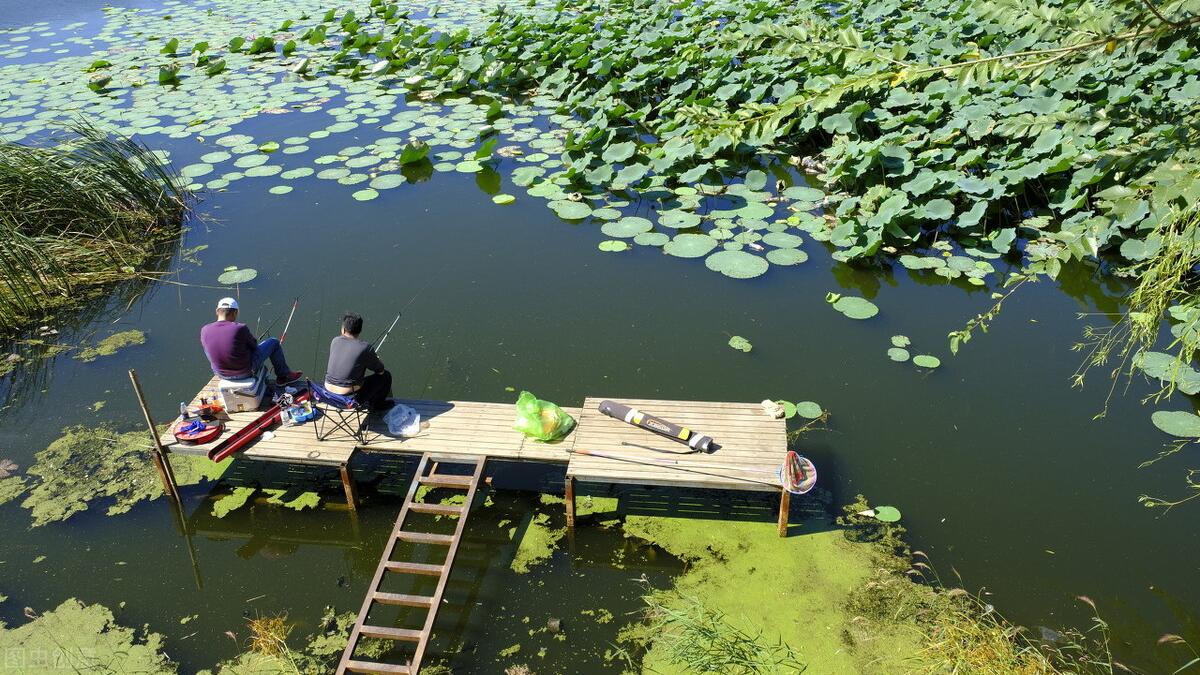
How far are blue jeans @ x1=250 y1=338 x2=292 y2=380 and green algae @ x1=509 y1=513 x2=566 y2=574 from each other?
2.03 metres

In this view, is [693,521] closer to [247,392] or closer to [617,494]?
[617,494]

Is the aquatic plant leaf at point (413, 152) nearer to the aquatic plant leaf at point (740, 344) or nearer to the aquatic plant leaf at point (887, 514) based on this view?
the aquatic plant leaf at point (740, 344)

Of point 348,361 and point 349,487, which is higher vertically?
point 348,361

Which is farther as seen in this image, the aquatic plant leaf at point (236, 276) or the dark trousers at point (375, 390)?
the aquatic plant leaf at point (236, 276)

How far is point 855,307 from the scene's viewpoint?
690 cm

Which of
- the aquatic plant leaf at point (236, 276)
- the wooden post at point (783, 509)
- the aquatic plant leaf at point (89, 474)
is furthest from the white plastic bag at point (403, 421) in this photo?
the aquatic plant leaf at point (236, 276)

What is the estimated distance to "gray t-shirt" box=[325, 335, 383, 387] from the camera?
16.0ft

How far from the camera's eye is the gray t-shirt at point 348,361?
192 inches

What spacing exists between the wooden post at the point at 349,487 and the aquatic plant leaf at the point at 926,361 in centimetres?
431

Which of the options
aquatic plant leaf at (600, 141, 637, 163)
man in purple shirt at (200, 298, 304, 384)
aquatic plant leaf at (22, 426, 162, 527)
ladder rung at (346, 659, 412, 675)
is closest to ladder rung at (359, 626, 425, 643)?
ladder rung at (346, 659, 412, 675)

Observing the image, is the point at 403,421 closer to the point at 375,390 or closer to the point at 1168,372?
the point at 375,390

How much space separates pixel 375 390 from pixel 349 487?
64 centimetres

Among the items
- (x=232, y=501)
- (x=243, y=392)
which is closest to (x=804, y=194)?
(x=243, y=392)

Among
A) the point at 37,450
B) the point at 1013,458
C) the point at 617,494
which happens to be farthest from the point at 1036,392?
the point at 37,450
